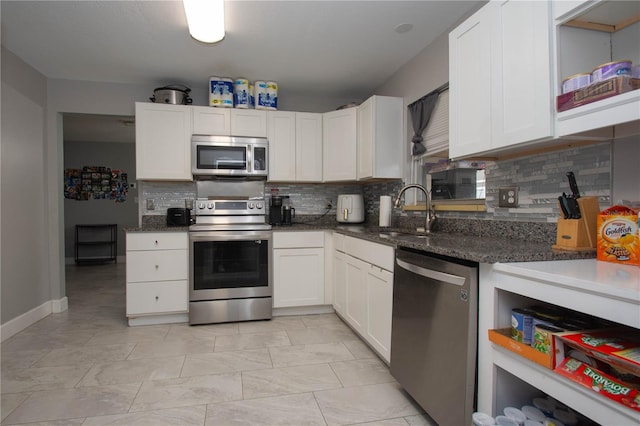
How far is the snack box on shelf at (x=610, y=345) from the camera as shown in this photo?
2.90 ft

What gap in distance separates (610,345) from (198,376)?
209 centimetres

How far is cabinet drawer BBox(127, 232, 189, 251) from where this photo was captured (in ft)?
10.2

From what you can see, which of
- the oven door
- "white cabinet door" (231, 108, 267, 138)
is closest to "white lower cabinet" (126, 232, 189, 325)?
the oven door

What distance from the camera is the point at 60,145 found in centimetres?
364

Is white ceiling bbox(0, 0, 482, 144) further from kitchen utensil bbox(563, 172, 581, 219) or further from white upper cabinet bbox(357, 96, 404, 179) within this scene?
kitchen utensil bbox(563, 172, 581, 219)

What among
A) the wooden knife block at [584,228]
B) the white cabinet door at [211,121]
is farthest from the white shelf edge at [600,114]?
the white cabinet door at [211,121]

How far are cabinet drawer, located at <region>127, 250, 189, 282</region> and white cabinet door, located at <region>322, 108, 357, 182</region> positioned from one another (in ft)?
5.53

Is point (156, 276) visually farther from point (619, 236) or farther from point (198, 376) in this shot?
point (619, 236)

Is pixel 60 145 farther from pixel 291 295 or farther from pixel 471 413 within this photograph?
pixel 471 413

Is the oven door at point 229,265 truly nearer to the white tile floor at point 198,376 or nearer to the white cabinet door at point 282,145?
the white tile floor at point 198,376

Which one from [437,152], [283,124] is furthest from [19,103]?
[437,152]

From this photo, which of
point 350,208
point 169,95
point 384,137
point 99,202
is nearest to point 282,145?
point 350,208

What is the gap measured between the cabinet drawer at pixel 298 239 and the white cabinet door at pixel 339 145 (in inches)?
27.1

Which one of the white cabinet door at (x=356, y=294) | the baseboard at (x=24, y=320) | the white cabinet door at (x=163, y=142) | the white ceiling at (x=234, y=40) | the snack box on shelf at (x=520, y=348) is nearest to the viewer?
the snack box on shelf at (x=520, y=348)
